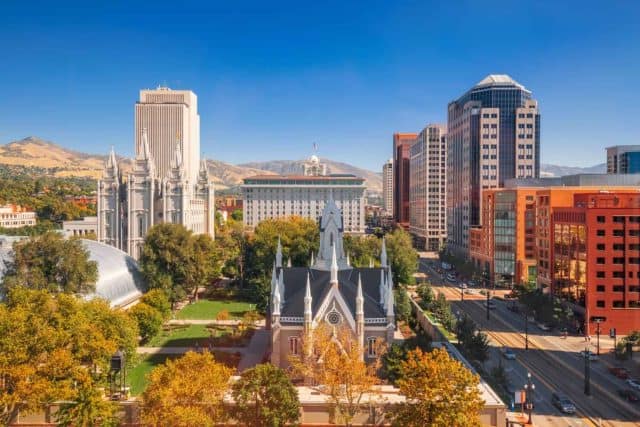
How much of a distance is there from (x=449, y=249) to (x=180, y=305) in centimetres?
9410

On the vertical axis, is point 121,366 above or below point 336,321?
below

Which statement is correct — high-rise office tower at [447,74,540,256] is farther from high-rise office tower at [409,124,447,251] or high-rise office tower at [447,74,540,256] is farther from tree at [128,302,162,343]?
tree at [128,302,162,343]

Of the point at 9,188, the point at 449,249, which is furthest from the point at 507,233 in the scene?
the point at 9,188

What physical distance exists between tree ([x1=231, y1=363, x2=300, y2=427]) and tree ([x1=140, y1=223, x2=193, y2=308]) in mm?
46507

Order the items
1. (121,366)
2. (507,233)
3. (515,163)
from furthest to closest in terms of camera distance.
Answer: (515,163) → (507,233) → (121,366)

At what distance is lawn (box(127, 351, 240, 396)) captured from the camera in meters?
48.7

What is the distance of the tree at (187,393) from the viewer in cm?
3180

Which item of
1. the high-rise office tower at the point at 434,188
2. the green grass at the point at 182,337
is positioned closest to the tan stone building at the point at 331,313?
the green grass at the point at 182,337

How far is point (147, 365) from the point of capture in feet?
180

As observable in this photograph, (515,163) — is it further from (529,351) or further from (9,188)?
(9,188)

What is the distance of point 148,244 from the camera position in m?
83.6

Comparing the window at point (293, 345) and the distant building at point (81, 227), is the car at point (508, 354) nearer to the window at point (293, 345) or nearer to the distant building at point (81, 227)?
the window at point (293, 345)

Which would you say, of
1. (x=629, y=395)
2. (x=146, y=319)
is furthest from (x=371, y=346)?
(x=146, y=319)

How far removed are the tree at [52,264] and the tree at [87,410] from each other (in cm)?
3201
